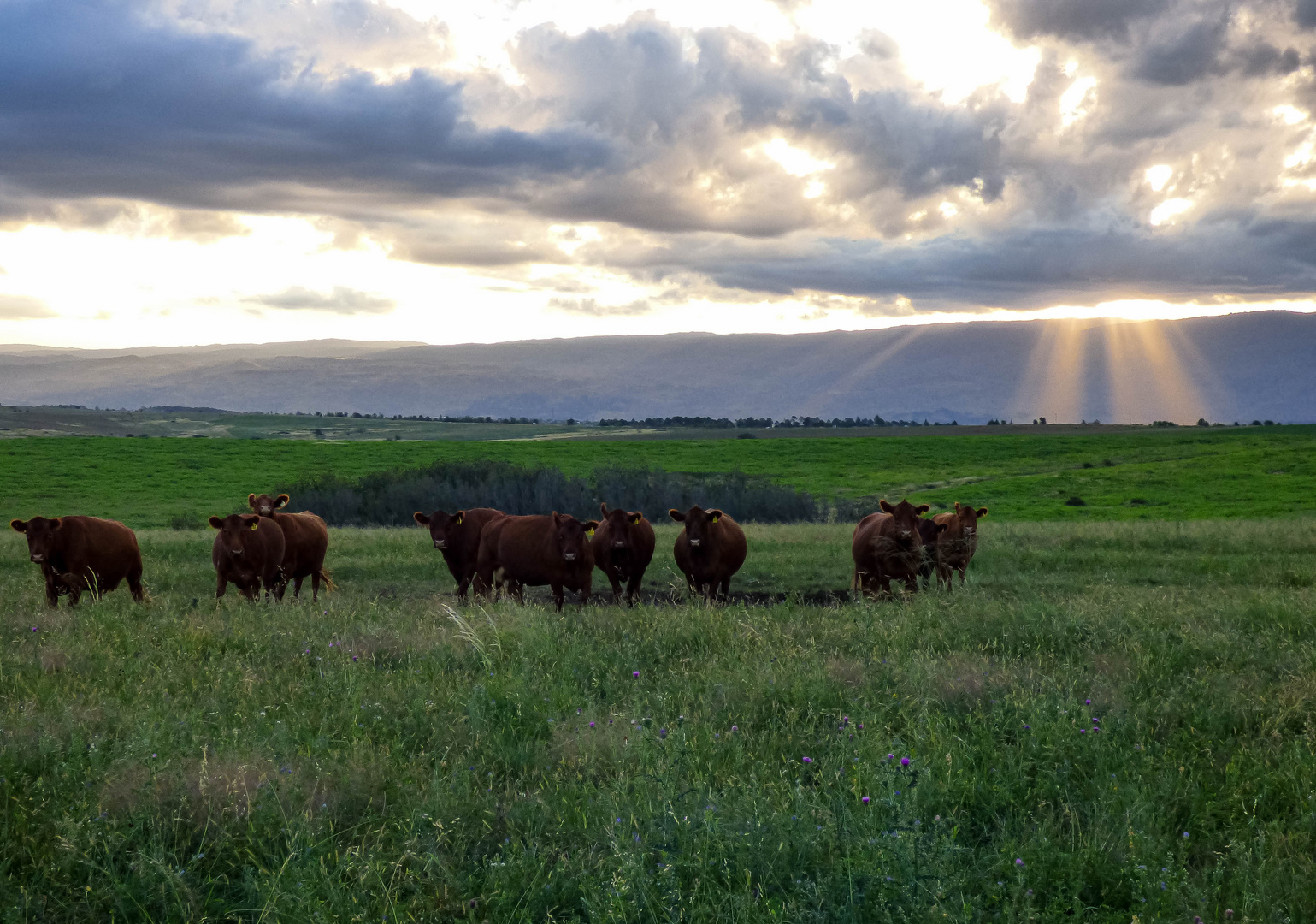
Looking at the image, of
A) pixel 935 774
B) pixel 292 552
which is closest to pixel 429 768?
pixel 935 774

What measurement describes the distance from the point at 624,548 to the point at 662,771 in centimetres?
1006

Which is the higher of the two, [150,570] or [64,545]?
[64,545]

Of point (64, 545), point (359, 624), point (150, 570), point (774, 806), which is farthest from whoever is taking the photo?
point (150, 570)

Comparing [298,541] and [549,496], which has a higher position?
[298,541]

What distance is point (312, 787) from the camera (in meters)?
5.14

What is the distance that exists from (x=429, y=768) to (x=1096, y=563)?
17.5 meters

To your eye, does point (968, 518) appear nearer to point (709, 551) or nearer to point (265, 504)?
point (709, 551)

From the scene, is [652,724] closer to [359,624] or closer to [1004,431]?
[359,624]

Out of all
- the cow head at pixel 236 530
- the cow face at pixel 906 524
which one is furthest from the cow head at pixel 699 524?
the cow head at pixel 236 530

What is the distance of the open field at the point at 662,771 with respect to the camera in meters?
4.24

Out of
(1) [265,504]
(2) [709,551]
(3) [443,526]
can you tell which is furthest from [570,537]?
(1) [265,504]

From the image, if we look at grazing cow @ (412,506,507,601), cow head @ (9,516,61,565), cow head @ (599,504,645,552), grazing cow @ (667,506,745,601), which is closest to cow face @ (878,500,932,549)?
grazing cow @ (667,506,745,601)

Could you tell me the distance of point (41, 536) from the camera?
501 inches

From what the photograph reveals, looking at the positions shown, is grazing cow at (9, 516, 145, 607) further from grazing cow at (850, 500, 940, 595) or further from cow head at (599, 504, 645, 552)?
grazing cow at (850, 500, 940, 595)
